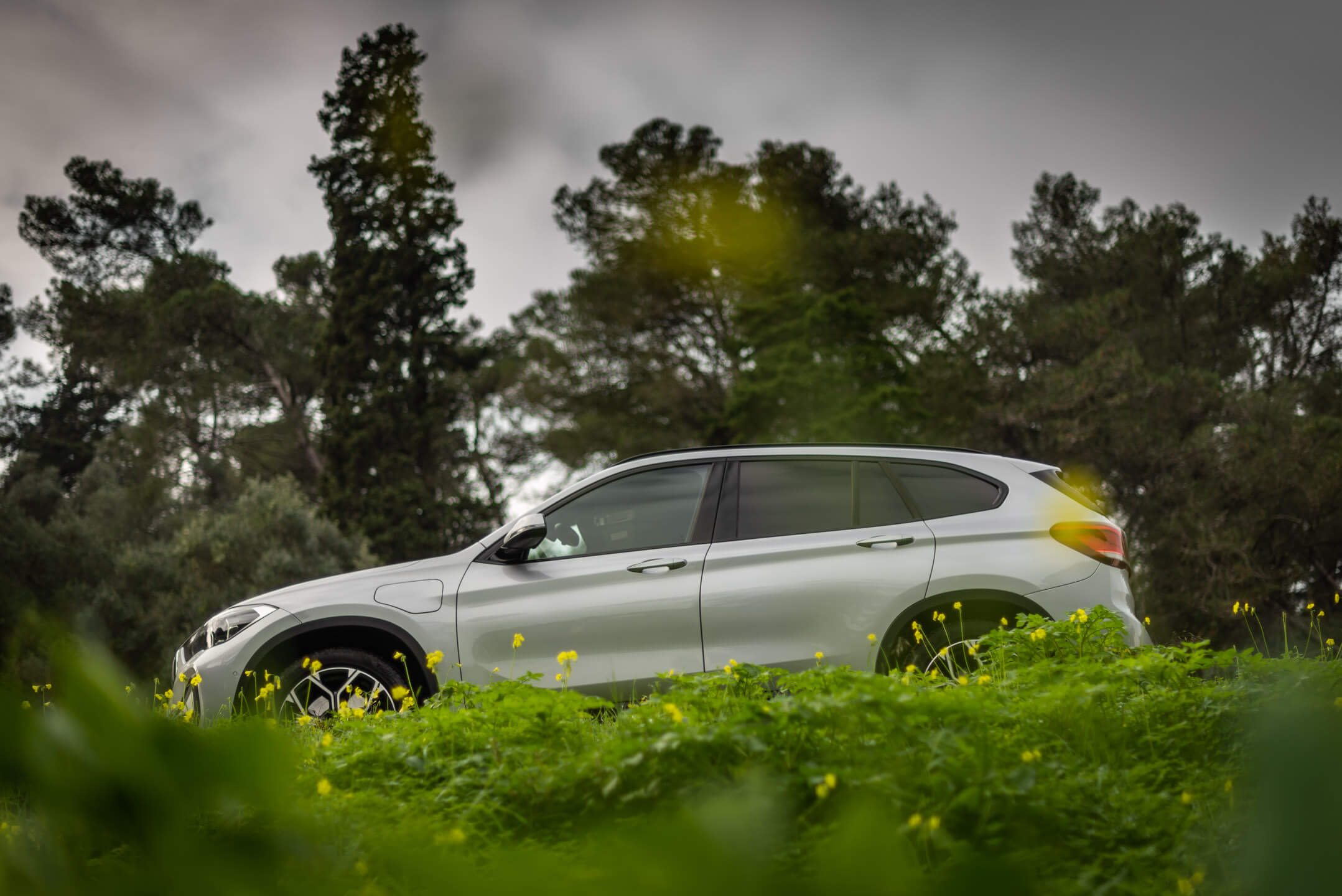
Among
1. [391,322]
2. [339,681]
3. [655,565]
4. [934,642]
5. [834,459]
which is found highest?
[391,322]

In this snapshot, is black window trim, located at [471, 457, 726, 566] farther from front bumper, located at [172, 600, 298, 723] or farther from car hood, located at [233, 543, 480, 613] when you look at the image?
front bumper, located at [172, 600, 298, 723]

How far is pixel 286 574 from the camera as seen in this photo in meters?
19.7

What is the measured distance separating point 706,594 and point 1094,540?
84.9 inches

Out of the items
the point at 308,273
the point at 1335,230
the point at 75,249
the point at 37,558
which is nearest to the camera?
the point at 37,558

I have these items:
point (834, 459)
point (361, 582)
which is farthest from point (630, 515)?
point (361, 582)

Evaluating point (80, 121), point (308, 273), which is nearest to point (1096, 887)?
point (80, 121)

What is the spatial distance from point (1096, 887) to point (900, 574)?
3279 mm

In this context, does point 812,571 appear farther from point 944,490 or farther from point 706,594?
point 944,490

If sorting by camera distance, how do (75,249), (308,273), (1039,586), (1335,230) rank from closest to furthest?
(1039,586)
(1335,230)
(75,249)
(308,273)

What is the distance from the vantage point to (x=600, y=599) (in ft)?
16.6

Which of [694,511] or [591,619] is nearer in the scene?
[591,619]

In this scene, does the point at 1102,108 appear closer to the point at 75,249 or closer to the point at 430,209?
the point at 430,209

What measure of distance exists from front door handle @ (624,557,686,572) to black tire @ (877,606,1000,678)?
1186mm

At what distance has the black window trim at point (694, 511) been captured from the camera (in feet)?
17.3
